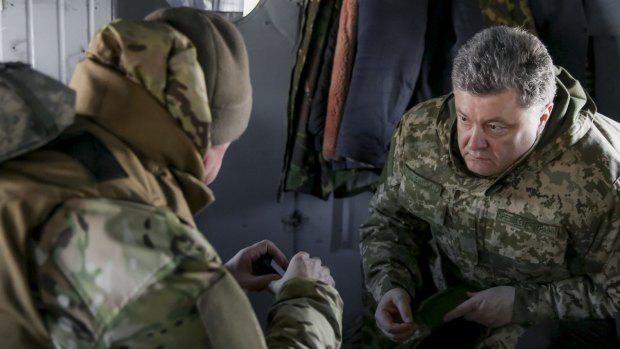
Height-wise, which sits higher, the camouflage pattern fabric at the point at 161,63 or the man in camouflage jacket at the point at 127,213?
the camouflage pattern fabric at the point at 161,63

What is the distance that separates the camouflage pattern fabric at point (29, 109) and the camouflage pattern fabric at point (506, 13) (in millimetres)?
1984

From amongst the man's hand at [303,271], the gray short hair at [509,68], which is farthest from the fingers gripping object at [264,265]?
the gray short hair at [509,68]

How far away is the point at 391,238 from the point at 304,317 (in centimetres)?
110

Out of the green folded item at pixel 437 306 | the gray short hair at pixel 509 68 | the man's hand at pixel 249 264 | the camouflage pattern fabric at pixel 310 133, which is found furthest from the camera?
the camouflage pattern fabric at pixel 310 133

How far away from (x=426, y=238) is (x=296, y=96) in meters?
0.84

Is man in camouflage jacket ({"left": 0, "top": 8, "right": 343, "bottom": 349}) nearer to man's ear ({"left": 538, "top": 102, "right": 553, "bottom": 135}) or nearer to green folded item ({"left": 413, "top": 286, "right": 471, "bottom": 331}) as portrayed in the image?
green folded item ({"left": 413, "top": 286, "right": 471, "bottom": 331})

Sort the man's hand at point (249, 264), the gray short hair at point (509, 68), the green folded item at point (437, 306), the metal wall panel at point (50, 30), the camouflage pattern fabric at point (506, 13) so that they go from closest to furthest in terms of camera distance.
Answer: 1. the man's hand at point (249, 264)
2. the gray short hair at point (509, 68)
3. the green folded item at point (437, 306)
4. the metal wall panel at point (50, 30)
5. the camouflage pattern fabric at point (506, 13)

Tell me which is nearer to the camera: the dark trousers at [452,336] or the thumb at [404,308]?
the thumb at [404,308]

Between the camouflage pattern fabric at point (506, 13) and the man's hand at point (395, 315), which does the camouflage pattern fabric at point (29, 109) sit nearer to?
the man's hand at point (395, 315)

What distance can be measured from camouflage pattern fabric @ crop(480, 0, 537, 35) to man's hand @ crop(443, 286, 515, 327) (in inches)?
40.7

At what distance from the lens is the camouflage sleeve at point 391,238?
99.3 inches

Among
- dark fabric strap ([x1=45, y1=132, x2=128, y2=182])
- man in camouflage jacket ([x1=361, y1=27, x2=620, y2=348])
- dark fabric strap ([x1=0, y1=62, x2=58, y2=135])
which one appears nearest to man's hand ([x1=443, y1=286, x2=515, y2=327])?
man in camouflage jacket ([x1=361, y1=27, x2=620, y2=348])

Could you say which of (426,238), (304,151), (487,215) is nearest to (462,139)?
(487,215)

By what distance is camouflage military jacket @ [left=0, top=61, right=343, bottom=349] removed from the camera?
47.6 inches
